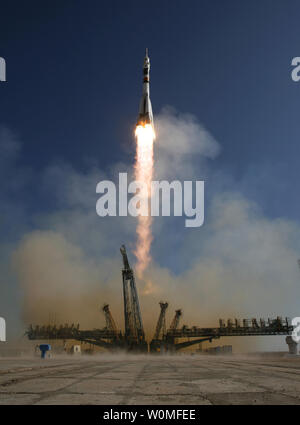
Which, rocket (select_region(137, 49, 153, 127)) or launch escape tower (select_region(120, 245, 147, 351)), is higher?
rocket (select_region(137, 49, 153, 127))

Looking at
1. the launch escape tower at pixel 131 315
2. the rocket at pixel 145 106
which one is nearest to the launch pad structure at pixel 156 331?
the launch escape tower at pixel 131 315

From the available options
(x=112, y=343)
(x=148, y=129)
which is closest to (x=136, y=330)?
(x=112, y=343)

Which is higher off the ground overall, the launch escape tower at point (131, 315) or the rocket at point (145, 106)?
the rocket at point (145, 106)

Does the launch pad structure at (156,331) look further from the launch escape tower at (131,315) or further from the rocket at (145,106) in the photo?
the rocket at (145,106)

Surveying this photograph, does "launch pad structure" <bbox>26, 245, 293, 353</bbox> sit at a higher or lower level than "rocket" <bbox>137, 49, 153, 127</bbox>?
lower

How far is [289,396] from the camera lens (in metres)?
8.94

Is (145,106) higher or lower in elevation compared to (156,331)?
higher

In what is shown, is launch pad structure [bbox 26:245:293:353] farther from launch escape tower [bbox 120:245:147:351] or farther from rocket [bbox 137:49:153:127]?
rocket [bbox 137:49:153:127]

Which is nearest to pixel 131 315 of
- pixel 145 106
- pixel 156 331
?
pixel 156 331

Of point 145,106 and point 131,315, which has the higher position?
point 145,106

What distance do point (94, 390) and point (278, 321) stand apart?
10776 centimetres

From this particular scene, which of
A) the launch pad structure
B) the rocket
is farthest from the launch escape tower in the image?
the rocket

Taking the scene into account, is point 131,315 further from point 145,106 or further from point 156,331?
point 145,106
